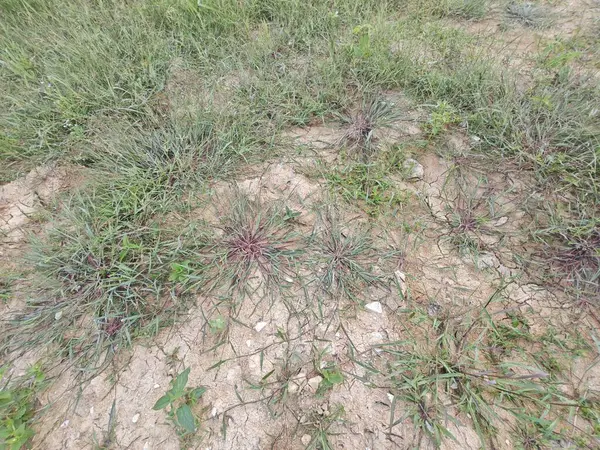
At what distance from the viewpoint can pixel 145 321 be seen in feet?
5.59

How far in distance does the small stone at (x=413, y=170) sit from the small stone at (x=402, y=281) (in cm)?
66

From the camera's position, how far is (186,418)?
1.38 metres

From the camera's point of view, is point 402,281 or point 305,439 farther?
point 402,281

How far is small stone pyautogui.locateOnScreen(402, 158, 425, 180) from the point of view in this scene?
2.12 metres

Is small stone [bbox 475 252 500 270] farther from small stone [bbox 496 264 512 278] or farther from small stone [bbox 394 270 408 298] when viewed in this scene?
small stone [bbox 394 270 408 298]

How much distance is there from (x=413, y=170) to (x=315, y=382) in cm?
138

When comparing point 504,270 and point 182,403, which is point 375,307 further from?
point 182,403

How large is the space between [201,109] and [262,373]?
5.58 feet

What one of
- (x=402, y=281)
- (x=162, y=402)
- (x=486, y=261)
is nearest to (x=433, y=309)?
(x=402, y=281)

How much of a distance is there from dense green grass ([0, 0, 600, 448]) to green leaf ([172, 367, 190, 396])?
0.33 m

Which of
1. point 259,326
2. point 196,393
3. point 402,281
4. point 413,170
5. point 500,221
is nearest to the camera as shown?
point 196,393

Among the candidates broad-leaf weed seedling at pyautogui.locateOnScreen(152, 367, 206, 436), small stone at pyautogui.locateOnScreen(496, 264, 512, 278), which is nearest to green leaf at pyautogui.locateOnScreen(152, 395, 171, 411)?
broad-leaf weed seedling at pyautogui.locateOnScreen(152, 367, 206, 436)

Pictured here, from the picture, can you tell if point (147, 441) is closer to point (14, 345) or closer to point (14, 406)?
point (14, 406)

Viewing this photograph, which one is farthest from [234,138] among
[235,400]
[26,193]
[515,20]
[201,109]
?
[515,20]
